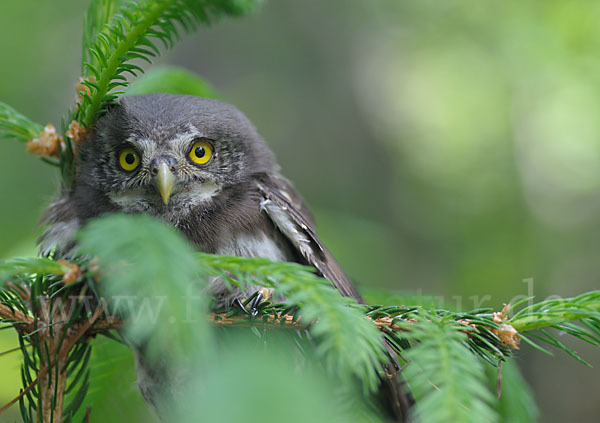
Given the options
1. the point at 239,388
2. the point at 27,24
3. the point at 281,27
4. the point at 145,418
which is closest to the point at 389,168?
the point at 281,27

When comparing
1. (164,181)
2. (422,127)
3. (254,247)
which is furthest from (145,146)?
(422,127)

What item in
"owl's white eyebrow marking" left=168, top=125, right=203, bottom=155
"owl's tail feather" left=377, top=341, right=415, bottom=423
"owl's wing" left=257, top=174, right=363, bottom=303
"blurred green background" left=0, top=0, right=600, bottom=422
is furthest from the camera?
"blurred green background" left=0, top=0, right=600, bottom=422

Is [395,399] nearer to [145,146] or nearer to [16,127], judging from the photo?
[145,146]

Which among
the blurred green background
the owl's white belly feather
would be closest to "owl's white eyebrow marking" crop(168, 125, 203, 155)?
the owl's white belly feather

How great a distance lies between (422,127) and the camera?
10.5 meters

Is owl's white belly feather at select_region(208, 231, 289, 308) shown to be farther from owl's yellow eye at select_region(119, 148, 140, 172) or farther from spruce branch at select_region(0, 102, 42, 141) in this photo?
spruce branch at select_region(0, 102, 42, 141)

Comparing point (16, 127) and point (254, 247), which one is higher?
point (16, 127)

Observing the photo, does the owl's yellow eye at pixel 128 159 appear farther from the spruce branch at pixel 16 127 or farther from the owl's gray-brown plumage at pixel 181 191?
the spruce branch at pixel 16 127

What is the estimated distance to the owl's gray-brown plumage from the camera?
253cm

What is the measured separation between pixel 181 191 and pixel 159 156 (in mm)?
214

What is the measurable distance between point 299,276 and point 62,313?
1.09 meters

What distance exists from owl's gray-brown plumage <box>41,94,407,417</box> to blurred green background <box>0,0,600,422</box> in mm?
1828

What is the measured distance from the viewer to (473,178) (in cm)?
938

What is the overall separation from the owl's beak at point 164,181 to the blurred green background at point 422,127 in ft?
7.00
